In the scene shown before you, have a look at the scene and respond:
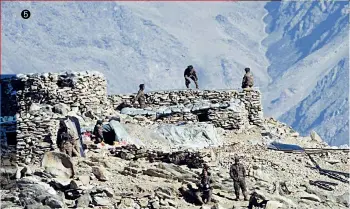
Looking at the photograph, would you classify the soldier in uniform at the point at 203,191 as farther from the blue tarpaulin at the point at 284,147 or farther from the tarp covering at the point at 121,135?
the blue tarpaulin at the point at 284,147

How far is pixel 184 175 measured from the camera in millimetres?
39312

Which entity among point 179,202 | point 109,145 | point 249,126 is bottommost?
point 179,202

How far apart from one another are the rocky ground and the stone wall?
0.86m

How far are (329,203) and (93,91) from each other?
11438mm

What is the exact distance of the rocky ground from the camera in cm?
3525

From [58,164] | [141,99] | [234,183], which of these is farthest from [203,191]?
[141,99]

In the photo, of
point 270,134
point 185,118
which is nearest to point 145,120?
point 185,118

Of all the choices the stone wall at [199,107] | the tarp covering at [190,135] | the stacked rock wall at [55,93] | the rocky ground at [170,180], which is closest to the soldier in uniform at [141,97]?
the stone wall at [199,107]

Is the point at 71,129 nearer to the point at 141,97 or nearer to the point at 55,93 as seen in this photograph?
the point at 55,93

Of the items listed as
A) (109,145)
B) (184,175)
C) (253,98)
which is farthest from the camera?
(253,98)

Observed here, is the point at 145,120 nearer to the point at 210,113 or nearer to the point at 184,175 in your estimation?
the point at 210,113

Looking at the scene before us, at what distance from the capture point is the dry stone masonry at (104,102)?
47.8 metres

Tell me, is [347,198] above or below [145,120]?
below

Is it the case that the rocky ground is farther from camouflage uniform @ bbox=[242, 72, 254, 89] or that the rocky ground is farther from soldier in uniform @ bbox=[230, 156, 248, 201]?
camouflage uniform @ bbox=[242, 72, 254, 89]
